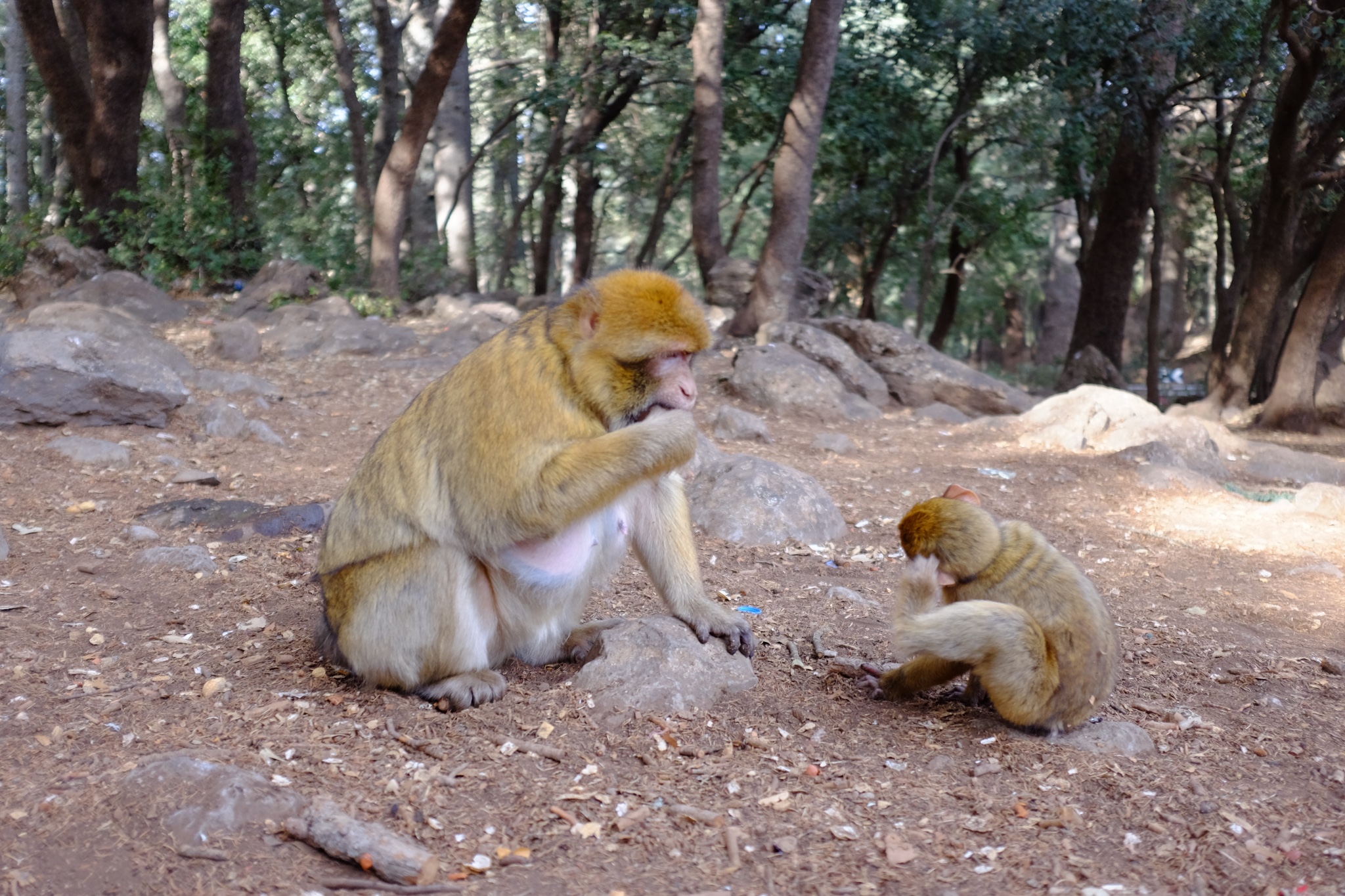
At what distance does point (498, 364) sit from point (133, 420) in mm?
4313

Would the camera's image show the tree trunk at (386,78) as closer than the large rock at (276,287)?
No

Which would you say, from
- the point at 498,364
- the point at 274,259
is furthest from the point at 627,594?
the point at 274,259

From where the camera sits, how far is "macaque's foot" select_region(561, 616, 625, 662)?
362cm

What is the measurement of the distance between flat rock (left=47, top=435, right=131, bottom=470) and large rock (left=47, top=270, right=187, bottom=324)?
4133mm

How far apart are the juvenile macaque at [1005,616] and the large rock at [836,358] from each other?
6883 millimetres

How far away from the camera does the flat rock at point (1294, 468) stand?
8.13 m

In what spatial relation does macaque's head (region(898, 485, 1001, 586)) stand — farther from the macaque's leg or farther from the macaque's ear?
the macaque's leg

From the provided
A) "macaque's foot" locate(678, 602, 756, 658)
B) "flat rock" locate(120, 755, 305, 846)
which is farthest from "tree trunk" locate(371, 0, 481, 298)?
"flat rock" locate(120, 755, 305, 846)

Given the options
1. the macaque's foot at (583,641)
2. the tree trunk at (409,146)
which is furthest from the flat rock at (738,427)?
the tree trunk at (409,146)

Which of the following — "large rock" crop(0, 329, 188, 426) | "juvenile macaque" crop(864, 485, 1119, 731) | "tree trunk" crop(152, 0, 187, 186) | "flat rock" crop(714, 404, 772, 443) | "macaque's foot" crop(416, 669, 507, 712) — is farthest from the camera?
"tree trunk" crop(152, 0, 187, 186)

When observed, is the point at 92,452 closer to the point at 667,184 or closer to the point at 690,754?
the point at 690,754

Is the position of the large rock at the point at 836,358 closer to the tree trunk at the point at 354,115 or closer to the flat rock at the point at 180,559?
the tree trunk at the point at 354,115

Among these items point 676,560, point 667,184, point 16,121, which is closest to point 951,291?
point 667,184

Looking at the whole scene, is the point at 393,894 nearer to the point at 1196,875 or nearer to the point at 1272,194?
the point at 1196,875
